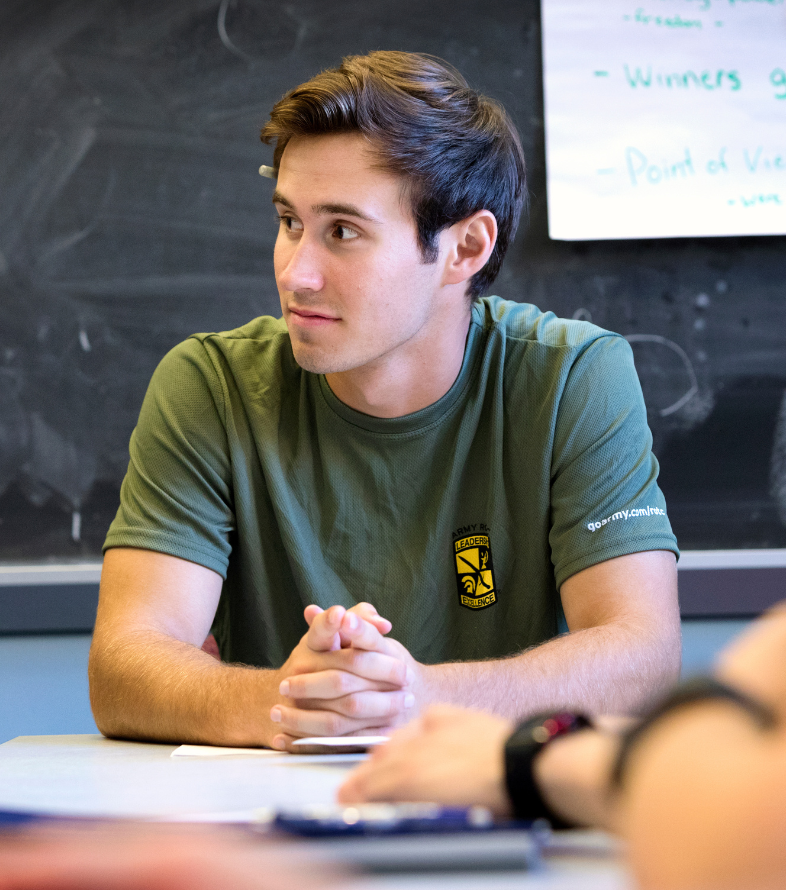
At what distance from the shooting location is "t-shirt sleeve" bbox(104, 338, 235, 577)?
4.23ft

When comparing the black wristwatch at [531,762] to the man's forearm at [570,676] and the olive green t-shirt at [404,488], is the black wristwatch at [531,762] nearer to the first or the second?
the man's forearm at [570,676]

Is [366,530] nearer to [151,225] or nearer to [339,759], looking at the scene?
[339,759]

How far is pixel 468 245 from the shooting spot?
5.07 feet

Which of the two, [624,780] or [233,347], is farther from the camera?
[233,347]

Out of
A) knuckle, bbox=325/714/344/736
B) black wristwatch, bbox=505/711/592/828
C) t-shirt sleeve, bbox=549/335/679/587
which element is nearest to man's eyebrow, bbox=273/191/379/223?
t-shirt sleeve, bbox=549/335/679/587

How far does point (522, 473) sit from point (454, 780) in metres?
0.83

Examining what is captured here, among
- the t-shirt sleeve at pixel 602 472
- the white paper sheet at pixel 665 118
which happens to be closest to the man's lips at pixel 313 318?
the t-shirt sleeve at pixel 602 472

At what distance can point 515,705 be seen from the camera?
1.02m

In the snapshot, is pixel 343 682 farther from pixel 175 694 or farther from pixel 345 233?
pixel 345 233

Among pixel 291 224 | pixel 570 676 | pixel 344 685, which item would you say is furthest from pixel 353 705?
pixel 291 224

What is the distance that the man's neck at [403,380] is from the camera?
1.42 m

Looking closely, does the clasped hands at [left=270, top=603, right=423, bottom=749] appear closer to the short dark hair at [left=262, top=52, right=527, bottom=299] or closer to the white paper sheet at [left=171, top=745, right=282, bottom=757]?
the white paper sheet at [left=171, top=745, right=282, bottom=757]

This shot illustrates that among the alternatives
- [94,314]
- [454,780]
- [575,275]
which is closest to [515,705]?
[454,780]

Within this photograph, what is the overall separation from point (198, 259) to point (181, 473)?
2.28 ft
